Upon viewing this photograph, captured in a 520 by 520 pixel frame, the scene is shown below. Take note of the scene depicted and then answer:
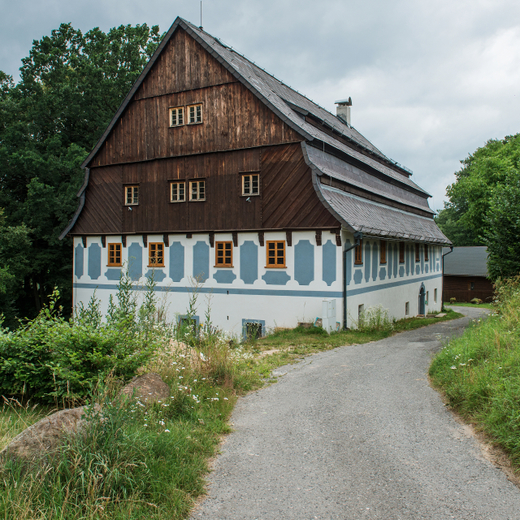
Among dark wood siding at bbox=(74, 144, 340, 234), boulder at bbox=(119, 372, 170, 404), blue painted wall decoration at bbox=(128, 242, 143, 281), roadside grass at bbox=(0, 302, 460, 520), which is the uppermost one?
dark wood siding at bbox=(74, 144, 340, 234)

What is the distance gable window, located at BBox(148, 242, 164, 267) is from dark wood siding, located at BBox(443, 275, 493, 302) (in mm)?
34953

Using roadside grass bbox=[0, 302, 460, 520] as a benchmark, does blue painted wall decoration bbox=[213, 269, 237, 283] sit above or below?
above

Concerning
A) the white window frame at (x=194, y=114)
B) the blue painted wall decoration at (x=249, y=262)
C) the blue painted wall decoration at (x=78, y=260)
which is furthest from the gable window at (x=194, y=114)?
the blue painted wall decoration at (x=78, y=260)

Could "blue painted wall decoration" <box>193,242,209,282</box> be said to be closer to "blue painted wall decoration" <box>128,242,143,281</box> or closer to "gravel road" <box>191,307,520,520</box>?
"blue painted wall decoration" <box>128,242,143,281</box>

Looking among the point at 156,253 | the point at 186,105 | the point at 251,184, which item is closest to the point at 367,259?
the point at 251,184

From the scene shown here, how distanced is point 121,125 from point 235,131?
5.96 metres

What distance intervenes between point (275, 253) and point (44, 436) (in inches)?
A: 531

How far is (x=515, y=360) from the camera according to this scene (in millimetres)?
6852

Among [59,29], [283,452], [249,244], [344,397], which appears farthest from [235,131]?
[59,29]

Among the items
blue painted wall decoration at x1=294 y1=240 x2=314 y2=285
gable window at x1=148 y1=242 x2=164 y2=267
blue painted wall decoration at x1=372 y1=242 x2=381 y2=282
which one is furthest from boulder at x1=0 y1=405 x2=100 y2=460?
blue painted wall decoration at x1=372 y1=242 x2=381 y2=282

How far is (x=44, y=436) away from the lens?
4.56 meters

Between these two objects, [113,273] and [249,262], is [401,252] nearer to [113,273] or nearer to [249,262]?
[249,262]

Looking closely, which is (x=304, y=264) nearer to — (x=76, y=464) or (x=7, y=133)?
(x=76, y=464)

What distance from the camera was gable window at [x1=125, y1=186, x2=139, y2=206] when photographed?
21.1 meters
